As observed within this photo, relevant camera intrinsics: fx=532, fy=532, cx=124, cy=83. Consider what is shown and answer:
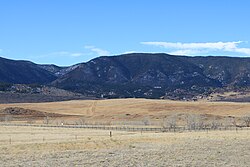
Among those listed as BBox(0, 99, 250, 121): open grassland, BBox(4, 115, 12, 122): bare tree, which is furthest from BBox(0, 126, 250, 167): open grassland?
BBox(4, 115, 12, 122): bare tree

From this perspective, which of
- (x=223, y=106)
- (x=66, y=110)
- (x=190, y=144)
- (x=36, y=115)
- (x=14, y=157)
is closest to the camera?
(x=14, y=157)

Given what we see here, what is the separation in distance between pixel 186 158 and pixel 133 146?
11012 mm

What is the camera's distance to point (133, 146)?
47125 millimetres

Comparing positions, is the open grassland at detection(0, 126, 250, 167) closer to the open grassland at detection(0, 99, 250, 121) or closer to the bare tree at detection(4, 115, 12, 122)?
the open grassland at detection(0, 99, 250, 121)

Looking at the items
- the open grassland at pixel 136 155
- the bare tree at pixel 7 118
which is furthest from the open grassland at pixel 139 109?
the open grassland at pixel 136 155

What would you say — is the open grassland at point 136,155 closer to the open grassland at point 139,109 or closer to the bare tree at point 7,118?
the open grassland at point 139,109

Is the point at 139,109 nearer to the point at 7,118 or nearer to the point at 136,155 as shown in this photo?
the point at 7,118

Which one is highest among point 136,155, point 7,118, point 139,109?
point 136,155

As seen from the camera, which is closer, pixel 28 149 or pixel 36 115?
pixel 28 149

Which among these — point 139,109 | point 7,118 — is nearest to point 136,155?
point 7,118

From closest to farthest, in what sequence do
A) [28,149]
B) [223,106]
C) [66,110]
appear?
[28,149], [223,106], [66,110]

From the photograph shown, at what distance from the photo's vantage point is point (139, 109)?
6919 inches

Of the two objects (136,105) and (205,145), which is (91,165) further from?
(136,105)

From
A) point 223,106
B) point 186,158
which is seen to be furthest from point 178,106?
point 186,158
